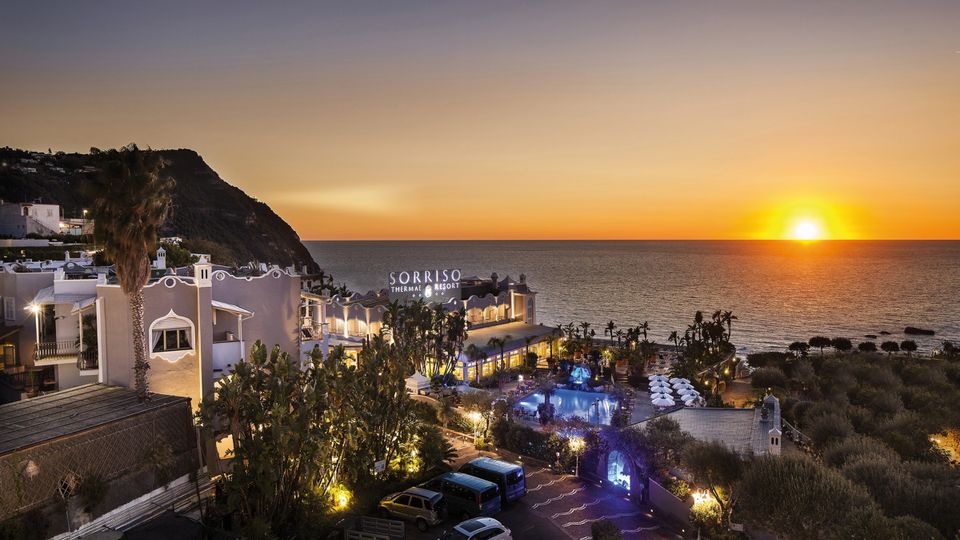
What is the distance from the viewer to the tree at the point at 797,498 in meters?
14.3

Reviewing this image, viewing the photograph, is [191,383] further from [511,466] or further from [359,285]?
[359,285]

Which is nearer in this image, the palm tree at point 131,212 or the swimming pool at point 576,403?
the palm tree at point 131,212

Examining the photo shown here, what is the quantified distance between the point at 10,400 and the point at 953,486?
1290 inches

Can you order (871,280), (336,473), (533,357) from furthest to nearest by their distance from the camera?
(871,280) → (533,357) → (336,473)

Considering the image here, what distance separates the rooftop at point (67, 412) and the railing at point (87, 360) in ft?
2.66

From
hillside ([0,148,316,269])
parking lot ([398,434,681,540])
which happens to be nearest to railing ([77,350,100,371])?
parking lot ([398,434,681,540])

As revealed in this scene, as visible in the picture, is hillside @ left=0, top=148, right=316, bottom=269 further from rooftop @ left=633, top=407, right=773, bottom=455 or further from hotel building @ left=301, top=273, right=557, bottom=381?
rooftop @ left=633, top=407, right=773, bottom=455

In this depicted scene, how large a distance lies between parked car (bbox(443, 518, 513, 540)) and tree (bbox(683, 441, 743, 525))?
6.15 metres

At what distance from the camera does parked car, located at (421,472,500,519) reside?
62.7ft

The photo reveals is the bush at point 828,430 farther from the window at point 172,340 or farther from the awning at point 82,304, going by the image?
the awning at point 82,304

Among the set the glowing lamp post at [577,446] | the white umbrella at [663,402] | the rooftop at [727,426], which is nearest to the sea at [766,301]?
the white umbrella at [663,402]

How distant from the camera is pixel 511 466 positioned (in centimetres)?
2091

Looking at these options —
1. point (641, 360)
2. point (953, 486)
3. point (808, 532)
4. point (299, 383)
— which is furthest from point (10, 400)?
point (641, 360)

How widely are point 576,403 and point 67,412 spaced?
23.1 meters
